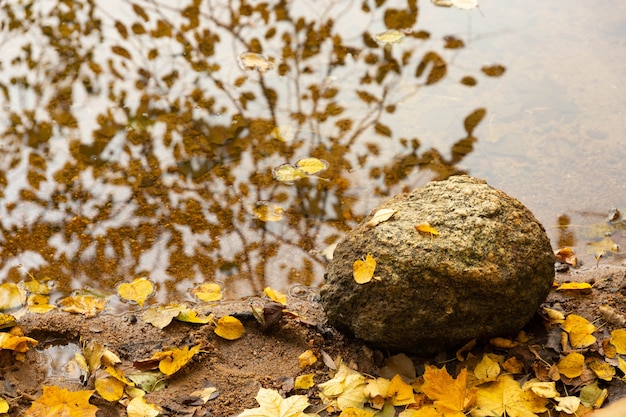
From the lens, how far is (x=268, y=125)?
3857 millimetres

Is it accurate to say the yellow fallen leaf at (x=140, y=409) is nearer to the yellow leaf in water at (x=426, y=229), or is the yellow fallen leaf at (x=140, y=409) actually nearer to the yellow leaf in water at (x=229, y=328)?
the yellow leaf in water at (x=229, y=328)

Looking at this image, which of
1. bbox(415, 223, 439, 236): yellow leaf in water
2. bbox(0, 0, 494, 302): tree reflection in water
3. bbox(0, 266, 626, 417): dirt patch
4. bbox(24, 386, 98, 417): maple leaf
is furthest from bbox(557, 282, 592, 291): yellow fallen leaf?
bbox(24, 386, 98, 417): maple leaf

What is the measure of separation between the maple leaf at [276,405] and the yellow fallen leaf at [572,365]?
0.83 metres

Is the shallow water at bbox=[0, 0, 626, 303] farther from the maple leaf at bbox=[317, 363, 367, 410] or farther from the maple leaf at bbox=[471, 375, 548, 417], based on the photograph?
the maple leaf at bbox=[471, 375, 548, 417]

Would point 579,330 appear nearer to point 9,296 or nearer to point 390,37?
point 9,296

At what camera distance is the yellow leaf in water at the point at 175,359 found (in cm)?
240

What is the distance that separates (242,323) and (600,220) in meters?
1.71

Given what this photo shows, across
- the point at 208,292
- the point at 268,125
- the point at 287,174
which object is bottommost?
the point at 208,292

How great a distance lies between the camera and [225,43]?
4.54 m

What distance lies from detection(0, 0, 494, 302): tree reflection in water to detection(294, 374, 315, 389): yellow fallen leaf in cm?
67

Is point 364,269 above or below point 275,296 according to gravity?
above

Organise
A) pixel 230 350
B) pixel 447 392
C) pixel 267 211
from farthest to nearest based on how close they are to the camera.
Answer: pixel 267 211, pixel 230 350, pixel 447 392

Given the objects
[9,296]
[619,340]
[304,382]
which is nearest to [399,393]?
[304,382]

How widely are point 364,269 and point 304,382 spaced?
43cm
